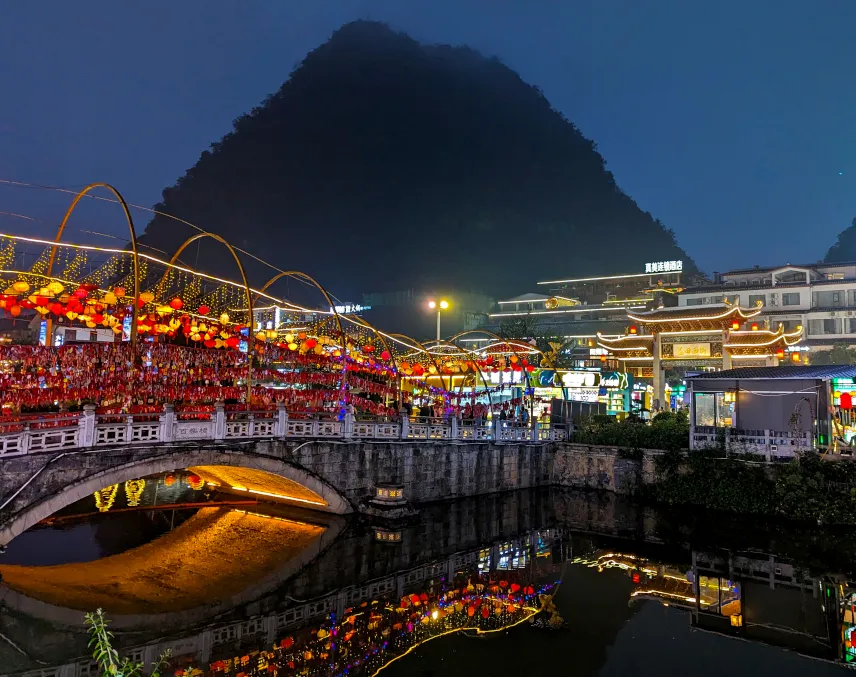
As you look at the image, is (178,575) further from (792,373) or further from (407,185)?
(407,185)

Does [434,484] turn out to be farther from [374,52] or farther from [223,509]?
[374,52]

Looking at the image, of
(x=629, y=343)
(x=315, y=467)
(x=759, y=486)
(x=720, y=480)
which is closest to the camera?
(x=315, y=467)

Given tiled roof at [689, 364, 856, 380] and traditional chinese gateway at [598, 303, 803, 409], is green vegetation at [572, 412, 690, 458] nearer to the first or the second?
tiled roof at [689, 364, 856, 380]

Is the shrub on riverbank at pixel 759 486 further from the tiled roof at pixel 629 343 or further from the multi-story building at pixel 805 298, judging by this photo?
the multi-story building at pixel 805 298

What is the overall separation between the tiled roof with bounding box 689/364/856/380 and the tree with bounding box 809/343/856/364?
78.0 ft

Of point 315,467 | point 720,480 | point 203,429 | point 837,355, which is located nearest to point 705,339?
point 837,355

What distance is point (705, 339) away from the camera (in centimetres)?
3850

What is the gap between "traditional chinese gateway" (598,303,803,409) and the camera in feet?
122

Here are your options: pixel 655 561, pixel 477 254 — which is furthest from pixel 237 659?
pixel 477 254

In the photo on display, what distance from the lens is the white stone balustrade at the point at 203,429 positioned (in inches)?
544

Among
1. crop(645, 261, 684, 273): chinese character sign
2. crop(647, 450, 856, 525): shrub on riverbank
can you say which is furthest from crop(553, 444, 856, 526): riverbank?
crop(645, 261, 684, 273): chinese character sign

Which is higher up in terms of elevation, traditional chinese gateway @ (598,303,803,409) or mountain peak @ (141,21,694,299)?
mountain peak @ (141,21,694,299)

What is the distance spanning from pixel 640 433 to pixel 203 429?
18698mm

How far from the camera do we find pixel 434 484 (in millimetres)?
23625
